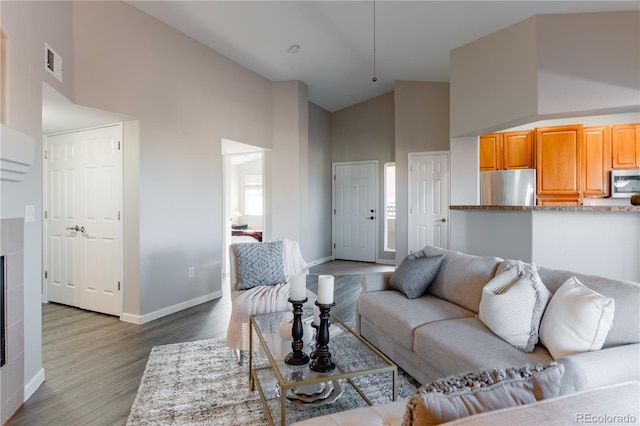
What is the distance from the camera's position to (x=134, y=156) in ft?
12.1

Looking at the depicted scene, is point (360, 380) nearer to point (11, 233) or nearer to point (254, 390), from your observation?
point (254, 390)

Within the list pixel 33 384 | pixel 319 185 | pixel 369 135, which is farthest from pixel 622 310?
pixel 369 135

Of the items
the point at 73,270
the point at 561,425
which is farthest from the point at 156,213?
the point at 561,425

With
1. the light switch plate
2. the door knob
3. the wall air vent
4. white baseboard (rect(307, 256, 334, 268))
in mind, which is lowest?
white baseboard (rect(307, 256, 334, 268))

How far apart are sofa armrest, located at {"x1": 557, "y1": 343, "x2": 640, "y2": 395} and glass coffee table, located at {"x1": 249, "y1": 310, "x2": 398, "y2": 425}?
2.32ft

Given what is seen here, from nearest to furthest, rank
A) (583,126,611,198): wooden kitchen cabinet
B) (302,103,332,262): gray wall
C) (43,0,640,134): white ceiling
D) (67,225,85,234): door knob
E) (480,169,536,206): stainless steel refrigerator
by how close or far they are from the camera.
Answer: (43,0,640,134): white ceiling
(67,225,85,234): door knob
(583,126,611,198): wooden kitchen cabinet
(480,169,536,206): stainless steel refrigerator
(302,103,332,262): gray wall

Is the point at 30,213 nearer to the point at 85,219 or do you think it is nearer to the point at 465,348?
the point at 85,219

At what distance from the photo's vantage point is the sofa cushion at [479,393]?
762 mm

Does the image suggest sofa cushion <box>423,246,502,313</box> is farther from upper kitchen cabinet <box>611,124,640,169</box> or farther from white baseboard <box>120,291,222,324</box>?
upper kitchen cabinet <box>611,124,640,169</box>

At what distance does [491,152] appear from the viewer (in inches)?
228

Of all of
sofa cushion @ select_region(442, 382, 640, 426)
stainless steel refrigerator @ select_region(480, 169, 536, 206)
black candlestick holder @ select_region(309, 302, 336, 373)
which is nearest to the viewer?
sofa cushion @ select_region(442, 382, 640, 426)

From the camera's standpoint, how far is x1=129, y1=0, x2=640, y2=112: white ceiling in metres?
3.71

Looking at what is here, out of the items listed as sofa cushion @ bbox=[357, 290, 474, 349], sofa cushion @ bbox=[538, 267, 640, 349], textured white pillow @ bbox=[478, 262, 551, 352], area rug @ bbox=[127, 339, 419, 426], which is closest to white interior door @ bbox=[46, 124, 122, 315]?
area rug @ bbox=[127, 339, 419, 426]

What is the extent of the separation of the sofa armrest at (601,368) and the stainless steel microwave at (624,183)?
4713 mm
